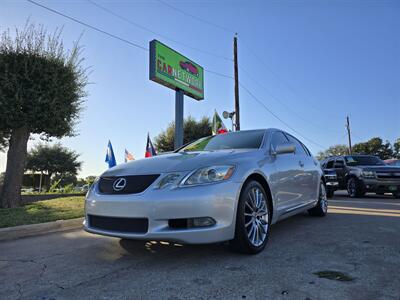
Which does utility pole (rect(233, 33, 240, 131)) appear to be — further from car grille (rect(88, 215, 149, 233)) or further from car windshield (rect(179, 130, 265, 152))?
car grille (rect(88, 215, 149, 233))

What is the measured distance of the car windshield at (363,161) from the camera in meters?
12.1

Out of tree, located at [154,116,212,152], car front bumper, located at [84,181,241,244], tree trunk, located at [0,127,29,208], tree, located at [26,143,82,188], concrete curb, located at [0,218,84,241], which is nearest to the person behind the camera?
car front bumper, located at [84,181,241,244]

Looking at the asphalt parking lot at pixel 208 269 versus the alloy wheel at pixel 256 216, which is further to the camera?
the alloy wheel at pixel 256 216

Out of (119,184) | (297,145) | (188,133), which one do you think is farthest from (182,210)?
(188,133)

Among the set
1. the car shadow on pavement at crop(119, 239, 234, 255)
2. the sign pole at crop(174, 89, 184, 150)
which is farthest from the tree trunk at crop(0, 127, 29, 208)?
the car shadow on pavement at crop(119, 239, 234, 255)

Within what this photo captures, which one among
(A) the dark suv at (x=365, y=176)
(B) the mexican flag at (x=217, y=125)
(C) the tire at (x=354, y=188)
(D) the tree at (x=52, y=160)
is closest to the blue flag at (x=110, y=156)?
(B) the mexican flag at (x=217, y=125)

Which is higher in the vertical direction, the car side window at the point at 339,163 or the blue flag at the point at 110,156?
the blue flag at the point at 110,156

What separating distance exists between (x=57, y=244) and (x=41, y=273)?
4.70 ft

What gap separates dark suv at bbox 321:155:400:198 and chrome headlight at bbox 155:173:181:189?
384 inches

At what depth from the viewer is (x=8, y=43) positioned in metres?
9.10

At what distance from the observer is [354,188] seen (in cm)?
1171

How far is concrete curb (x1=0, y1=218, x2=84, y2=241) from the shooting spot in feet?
17.1

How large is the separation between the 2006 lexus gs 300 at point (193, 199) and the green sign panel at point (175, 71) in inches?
346

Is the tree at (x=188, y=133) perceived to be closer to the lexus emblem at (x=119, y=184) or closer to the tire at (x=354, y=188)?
the tire at (x=354, y=188)
